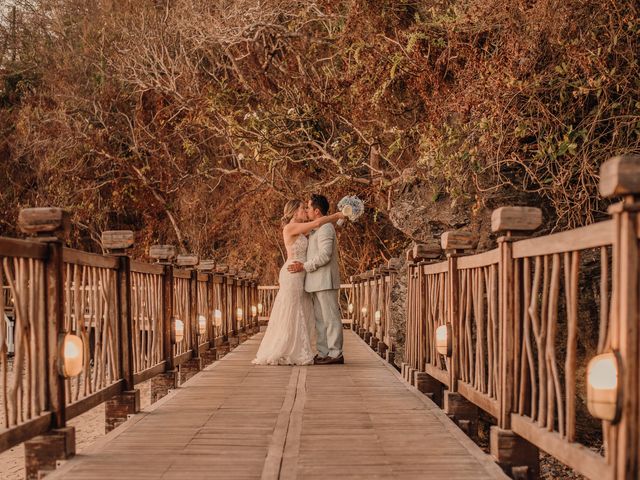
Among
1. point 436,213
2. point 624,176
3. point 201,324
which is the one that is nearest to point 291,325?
point 201,324

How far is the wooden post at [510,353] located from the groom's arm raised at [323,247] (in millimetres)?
4914

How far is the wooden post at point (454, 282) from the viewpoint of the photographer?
229 inches

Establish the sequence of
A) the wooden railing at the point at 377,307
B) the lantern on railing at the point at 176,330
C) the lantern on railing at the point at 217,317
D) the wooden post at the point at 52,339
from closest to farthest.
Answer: the wooden post at the point at 52,339
the lantern on railing at the point at 176,330
the lantern on railing at the point at 217,317
the wooden railing at the point at 377,307

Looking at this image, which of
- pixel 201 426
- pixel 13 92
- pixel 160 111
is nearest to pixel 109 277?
pixel 201 426

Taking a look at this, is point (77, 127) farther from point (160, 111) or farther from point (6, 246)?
point (6, 246)

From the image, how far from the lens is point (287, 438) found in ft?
15.3

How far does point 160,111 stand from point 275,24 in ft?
25.2

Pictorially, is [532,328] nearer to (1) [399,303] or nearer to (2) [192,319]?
(2) [192,319]

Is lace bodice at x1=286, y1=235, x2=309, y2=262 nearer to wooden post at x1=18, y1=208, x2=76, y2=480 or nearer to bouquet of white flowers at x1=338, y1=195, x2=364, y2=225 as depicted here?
bouquet of white flowers at x1=338, y1=195, x2=364, y2=225

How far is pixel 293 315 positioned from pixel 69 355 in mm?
5042

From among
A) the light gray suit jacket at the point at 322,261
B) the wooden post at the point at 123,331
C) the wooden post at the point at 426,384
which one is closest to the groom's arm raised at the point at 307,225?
the light gray suit jacket at the point at 322,261

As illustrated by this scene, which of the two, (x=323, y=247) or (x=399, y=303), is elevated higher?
(x=323, y=247)

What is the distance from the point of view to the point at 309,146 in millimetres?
16938

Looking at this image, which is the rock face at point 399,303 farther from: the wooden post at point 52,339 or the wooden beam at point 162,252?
the wooden post at point 52,339
